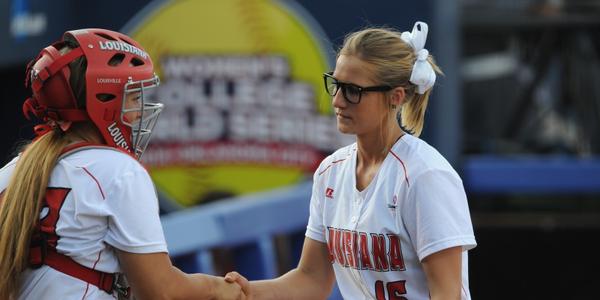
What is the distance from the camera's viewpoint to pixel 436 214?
3.02 meters

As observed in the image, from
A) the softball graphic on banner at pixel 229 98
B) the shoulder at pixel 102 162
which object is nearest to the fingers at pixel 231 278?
the shoulder at pixel 102 162

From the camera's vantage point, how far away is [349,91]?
324 centimetres

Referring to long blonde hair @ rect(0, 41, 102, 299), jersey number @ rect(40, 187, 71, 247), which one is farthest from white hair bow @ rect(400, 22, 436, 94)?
jersey number @ rect(40, 187, 71, 247)

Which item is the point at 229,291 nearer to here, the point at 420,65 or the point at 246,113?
the point at 420,65

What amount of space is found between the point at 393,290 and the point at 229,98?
4.61 meters

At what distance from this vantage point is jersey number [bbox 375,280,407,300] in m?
3.16

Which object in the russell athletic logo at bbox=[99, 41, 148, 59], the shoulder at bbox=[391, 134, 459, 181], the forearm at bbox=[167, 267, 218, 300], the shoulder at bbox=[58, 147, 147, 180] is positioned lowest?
the forearm at bbox=[167, 267, 218, 300]


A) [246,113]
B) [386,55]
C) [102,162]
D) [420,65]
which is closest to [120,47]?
[102,162]

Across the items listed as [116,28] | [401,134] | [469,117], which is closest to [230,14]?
[116,28]

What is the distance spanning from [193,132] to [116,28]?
3.15ft

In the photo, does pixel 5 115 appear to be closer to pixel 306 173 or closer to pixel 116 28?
pixel 116 28

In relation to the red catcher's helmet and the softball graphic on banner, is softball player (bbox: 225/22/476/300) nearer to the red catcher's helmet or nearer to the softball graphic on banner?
the red catcher's helmet

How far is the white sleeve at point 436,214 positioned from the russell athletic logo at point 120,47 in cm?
90

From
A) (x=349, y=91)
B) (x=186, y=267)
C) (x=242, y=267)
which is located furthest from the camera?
(x=242, y=267)
